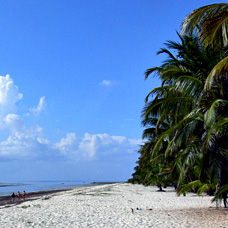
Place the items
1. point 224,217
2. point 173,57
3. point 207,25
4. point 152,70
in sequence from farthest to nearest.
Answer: point 152,70
point 173,57
point 224,217
point 207,25

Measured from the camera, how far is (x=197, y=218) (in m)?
9.78

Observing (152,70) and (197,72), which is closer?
(197,72)

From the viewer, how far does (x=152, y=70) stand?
43.0 ft

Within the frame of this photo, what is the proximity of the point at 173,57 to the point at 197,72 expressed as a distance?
2.24m

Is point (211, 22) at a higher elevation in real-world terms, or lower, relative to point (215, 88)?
higher

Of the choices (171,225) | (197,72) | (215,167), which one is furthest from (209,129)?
(171,225)

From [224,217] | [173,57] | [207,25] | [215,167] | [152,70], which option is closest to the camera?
[207,25]

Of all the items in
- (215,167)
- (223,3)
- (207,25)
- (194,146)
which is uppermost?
(223,3)

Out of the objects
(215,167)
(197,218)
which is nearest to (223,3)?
(215,167)

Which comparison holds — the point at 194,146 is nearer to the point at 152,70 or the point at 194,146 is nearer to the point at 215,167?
the point at 215,167

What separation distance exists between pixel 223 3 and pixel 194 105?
403 centimetres

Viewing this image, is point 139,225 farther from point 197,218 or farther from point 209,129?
point 209,129

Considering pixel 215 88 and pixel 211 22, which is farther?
pixel 215 88

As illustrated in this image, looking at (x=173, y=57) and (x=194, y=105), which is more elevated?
A: (x=173, y=57)
